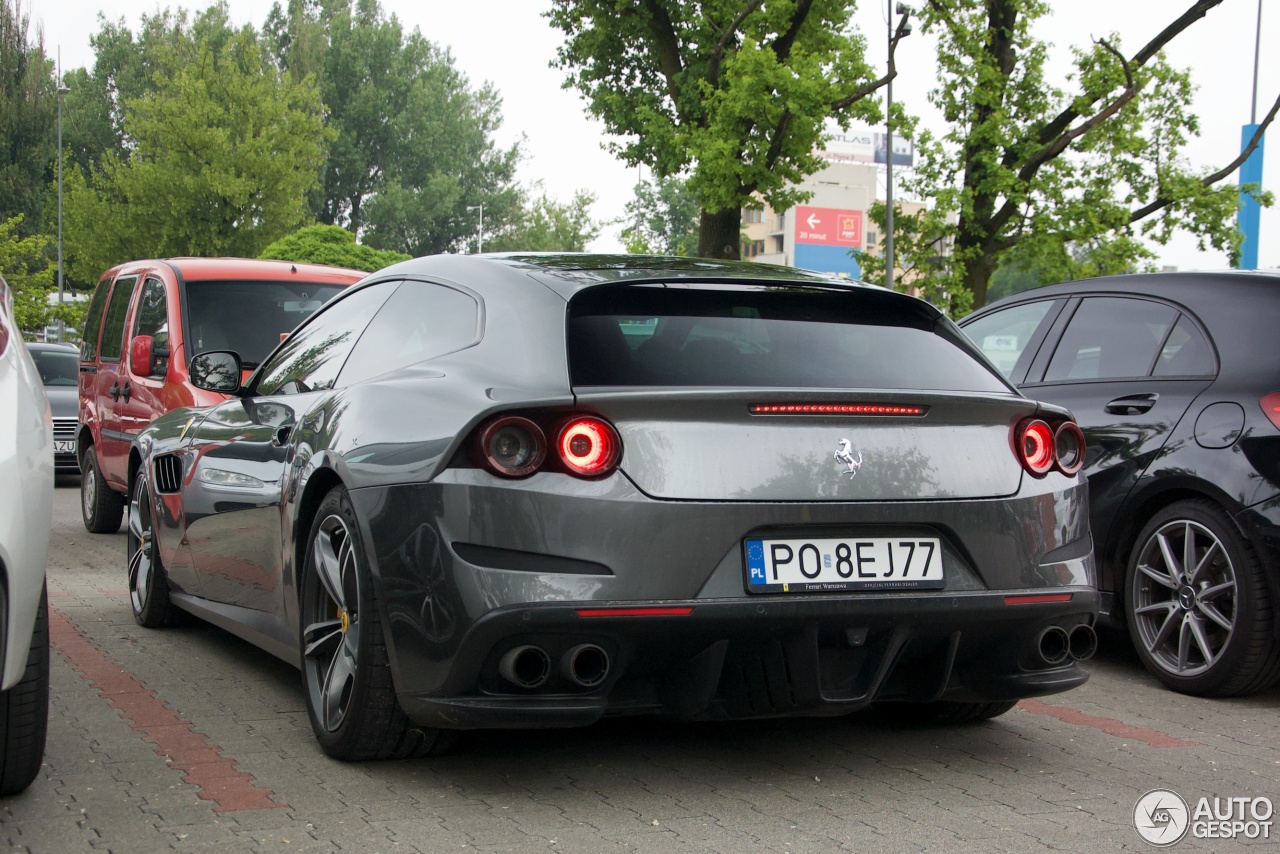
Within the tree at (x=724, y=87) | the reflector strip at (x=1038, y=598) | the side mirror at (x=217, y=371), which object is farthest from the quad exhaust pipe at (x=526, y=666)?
the tree at (x=724, y=87)

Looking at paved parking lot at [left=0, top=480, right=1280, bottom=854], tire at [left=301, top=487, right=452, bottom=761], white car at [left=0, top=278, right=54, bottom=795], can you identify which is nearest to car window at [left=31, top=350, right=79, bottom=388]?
paved parking lot at [left=0, top=480, right=1280, bottom=854]

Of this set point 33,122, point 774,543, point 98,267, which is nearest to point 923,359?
point 774,543

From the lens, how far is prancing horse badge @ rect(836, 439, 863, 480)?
3822 mm

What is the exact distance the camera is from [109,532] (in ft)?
36.5

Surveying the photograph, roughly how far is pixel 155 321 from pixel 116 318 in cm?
116

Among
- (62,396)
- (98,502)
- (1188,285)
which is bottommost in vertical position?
(98,502)

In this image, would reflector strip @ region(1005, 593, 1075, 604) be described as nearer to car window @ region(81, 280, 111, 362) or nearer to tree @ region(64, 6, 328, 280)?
car window @ region(81, 280, 111, 362)

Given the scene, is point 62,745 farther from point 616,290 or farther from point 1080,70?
point 1080,70

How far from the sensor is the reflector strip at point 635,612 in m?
3.60

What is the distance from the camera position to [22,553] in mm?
3205

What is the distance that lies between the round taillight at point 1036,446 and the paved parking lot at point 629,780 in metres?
0.90

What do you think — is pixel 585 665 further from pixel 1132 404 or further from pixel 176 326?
pixel 176 326

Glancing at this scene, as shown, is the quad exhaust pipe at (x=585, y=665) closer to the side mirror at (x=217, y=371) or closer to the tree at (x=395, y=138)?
the side mirror at (x=217, y=371)

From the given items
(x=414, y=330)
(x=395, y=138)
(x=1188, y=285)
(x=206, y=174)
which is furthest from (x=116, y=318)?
(x=395, y=138)
